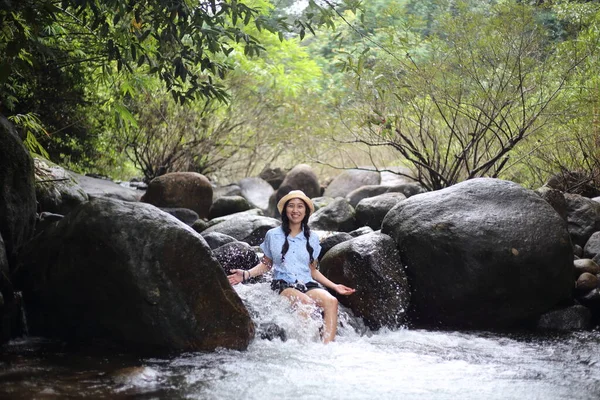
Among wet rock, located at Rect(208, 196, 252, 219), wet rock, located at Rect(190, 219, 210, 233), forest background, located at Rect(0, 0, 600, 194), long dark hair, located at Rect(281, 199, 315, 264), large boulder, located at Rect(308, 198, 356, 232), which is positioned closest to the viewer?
long dark hair, located at Rect(281, 199, 315, 264)

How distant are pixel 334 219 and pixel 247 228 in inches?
70.0

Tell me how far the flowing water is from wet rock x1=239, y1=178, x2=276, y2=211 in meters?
9.39

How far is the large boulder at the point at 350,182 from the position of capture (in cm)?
1584

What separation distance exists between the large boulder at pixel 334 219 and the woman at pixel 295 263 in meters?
4.72

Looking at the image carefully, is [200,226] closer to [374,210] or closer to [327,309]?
[374,210]

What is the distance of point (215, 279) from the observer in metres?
5.00

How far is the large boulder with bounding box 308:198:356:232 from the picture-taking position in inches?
428

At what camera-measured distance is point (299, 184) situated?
50.5 ft

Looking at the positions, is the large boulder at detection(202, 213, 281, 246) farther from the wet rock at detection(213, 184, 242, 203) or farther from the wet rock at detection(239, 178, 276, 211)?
the wet rock at detection(239, 178, 276, 211)

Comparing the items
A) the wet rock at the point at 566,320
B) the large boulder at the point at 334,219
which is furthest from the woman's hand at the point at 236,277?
the large boulder at the point at 334,219

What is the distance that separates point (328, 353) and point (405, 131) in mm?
6974

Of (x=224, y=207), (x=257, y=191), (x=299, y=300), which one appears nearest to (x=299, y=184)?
(x=257, y=191)

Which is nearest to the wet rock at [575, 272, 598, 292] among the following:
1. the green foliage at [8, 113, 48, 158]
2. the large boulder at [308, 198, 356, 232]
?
the large boulder at [308, 198, 356, 232]

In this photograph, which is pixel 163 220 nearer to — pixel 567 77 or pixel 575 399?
pixel 575 399
